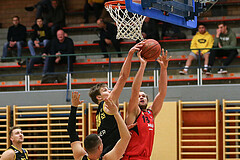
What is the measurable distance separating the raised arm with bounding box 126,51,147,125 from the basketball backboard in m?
0.62

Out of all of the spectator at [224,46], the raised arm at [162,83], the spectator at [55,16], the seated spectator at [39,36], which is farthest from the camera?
the spectator at [55,16]

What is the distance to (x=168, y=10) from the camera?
18.2 feet

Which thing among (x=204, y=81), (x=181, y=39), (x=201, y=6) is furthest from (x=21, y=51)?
(x=201, y=6)

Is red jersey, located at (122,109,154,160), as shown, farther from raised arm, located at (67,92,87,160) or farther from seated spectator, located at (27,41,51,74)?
seated spectator, located at (27,41,51,74)

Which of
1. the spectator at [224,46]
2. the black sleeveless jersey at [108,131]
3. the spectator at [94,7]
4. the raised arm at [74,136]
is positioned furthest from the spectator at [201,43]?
the raised arm at [74,136]

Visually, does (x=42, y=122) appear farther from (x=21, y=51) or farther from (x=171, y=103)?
(x=171, y=103)

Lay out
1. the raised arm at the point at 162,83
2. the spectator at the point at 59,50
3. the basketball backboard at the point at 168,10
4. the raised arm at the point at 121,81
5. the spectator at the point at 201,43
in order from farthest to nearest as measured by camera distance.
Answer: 1. the spectator at the point at 59,50
2. the spectator at the point at 201,43
3. the raised arm at the point at 162,83
4. the basketball backboard at the point at 168,10
5. the raised arm at the point at 121,81

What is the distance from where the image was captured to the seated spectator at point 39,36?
12.6 m

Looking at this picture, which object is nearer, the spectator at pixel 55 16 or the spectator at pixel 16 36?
the spectator at pixel 16 36

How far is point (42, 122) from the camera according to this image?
11.7 metres

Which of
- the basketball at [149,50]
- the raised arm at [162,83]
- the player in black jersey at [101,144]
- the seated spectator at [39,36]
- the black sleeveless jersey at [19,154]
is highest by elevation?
the seated spectator at [39,36]

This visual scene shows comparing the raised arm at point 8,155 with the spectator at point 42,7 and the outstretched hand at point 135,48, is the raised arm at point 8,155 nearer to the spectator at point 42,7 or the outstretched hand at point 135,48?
the outstretched hand at point 135,48

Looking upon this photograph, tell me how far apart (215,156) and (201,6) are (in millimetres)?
4982

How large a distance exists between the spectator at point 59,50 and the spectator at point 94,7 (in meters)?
1.93
